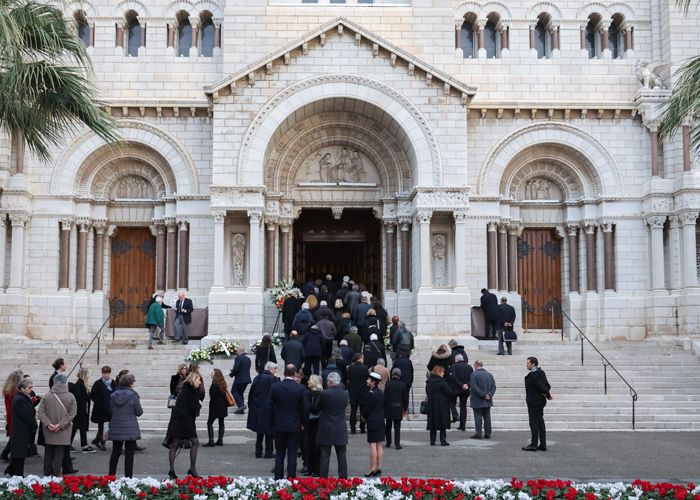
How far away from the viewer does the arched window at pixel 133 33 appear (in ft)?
101

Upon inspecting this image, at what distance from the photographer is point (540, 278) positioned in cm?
3108

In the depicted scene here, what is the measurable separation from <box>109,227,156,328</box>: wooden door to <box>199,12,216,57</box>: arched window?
700 cm

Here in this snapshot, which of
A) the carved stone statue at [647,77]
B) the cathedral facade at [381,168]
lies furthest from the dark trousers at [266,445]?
the carved stone statue at [647,77]

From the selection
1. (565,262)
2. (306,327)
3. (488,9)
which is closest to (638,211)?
(565,262)

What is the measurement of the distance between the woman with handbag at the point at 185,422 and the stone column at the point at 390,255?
16627 millimetres

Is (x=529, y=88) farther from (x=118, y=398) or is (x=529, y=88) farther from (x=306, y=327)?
(x=118, y=398)

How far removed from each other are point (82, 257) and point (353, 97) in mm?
11002

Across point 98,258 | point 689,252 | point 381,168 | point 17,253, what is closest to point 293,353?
point 381,168

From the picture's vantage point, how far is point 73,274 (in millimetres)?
29422

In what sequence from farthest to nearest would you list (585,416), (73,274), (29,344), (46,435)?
(73,274)
(29,344)
(585,416)
(46,435)

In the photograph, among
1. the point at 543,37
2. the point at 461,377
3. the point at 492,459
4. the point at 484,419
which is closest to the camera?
the point at 492,459

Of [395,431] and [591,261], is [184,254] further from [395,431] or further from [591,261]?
[395,431]

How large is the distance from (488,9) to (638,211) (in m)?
9.21

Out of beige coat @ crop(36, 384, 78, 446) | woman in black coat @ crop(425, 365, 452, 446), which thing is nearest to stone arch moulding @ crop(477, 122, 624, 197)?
woman in black coat @ crop(425, 365, 452, 446)
